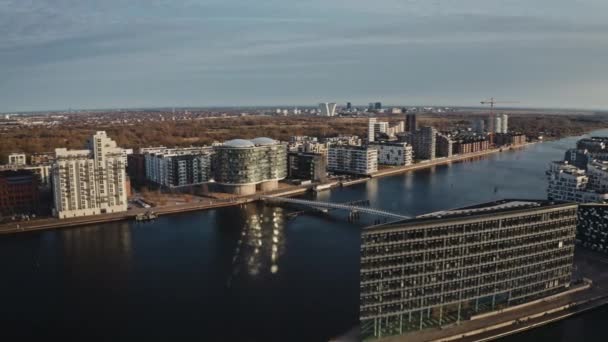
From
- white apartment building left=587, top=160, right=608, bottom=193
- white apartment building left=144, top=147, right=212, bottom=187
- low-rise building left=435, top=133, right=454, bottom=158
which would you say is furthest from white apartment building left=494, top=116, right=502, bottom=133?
white apartment building left=587, top=160, right=608, bottom=193

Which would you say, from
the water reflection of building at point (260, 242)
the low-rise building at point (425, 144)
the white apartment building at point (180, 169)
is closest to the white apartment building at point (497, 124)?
the low-rise building at point (425, 144)

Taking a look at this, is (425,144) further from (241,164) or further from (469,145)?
(241,164)

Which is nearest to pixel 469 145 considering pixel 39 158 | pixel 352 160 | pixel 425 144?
pixel 425 144

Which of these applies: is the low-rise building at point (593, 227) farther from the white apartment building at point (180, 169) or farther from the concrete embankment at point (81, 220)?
the white apartment building at point (180, 169)

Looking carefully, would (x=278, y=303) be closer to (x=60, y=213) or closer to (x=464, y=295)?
(x=464, y=295)

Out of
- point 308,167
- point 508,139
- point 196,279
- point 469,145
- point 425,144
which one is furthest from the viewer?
point 508,139
